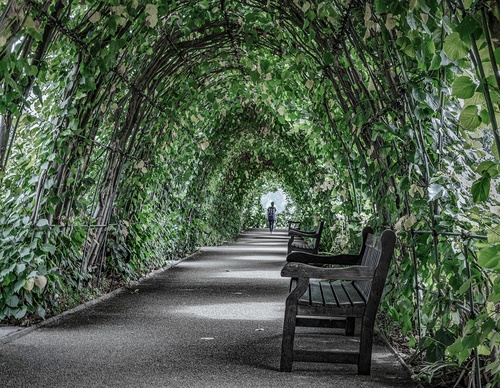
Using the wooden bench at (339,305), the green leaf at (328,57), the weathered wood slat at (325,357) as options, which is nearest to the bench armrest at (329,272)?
the wooden bench at (339,305)

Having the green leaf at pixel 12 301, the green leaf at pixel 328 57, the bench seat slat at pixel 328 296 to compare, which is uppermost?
the green leaf at pixel 328 57

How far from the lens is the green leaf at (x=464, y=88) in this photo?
1734 millimetres

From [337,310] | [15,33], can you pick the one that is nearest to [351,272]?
[337,310]

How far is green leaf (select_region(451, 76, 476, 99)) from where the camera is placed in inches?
68.3

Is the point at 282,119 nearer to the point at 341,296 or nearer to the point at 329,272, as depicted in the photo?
the point at 341,296

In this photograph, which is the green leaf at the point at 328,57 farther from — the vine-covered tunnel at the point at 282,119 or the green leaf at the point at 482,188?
the green leaf at the point at 482,188

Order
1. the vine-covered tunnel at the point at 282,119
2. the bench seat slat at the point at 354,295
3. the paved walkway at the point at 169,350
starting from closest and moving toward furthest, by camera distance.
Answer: the vine-covered tunnel at the point at 282,119
the paved walkway at the point at 169,350
the bench seat slat at the point at 354,295

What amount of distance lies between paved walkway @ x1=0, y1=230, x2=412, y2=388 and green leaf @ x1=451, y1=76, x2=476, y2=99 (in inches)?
79.5

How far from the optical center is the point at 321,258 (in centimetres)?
433

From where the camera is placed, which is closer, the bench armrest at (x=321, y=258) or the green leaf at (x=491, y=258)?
the green leaf at (x=491, y=258)

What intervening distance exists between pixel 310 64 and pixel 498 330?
4.15 meters

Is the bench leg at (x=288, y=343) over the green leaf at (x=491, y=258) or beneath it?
beneath

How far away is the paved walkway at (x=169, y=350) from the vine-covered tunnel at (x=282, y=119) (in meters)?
0.40

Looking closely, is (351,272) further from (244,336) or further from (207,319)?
(207,319)
